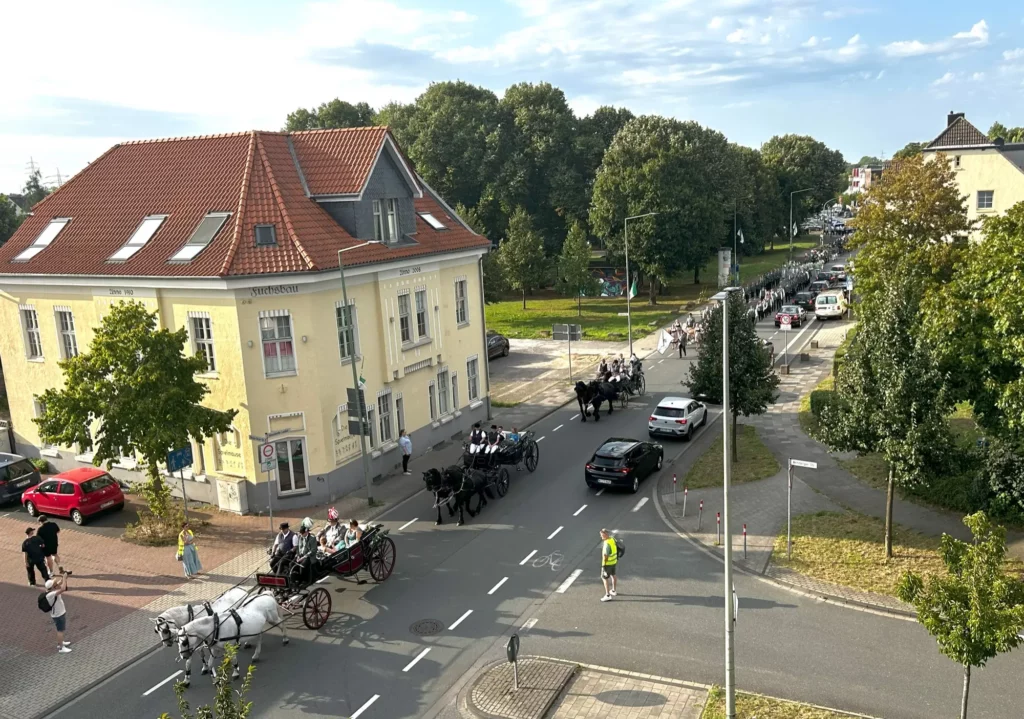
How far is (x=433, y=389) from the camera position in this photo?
30547mm

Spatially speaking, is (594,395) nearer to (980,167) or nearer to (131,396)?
(131,396)

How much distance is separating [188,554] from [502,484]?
31.1ft

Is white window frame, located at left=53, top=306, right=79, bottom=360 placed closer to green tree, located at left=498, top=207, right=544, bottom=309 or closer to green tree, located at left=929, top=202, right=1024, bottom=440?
green tree, located at left=929, top=202, right=1024, bottom=440

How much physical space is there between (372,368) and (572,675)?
14613 mm

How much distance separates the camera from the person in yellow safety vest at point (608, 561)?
17.6 metres

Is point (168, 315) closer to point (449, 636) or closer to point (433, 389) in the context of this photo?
point (433, 389)

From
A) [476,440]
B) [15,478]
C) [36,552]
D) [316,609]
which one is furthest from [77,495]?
[476,440]

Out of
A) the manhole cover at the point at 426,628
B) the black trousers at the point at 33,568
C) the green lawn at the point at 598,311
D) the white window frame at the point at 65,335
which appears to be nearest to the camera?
the manhole cover at the point at 426,628

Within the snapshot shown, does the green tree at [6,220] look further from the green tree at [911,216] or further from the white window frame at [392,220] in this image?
the green tree at [911,216]

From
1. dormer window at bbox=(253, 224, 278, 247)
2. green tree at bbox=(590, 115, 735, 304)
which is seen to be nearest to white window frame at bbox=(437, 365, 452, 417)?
dormer window at bbox=(253, 224, 278, 247)

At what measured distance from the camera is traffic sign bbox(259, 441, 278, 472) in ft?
72.4

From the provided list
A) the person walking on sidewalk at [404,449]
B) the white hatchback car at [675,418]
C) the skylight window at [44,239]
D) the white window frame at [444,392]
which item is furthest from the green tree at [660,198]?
the skylight window at [44,239]

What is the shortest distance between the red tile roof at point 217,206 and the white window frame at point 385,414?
4.69m

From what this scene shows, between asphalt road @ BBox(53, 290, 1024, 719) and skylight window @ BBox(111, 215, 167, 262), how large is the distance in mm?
12802
